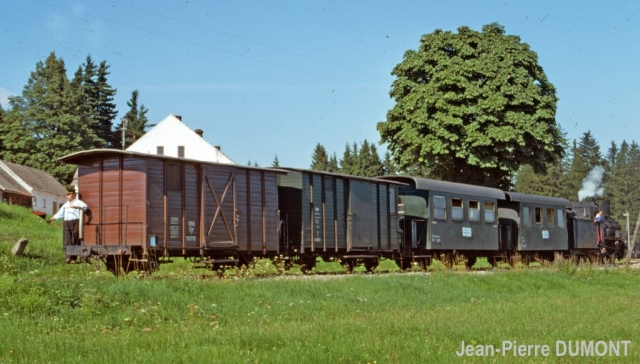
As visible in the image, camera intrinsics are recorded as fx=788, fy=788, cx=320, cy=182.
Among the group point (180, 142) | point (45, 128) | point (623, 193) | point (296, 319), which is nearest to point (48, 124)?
point (45, 128)

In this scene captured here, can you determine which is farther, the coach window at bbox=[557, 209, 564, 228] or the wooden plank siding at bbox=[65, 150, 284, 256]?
the coach window at bbox=[557, 209, 564, 228]

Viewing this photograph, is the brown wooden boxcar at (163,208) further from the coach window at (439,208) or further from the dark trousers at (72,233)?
the coach window at (439,208)

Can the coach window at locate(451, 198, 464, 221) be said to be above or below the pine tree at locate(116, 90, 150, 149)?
below

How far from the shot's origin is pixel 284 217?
2261 cm

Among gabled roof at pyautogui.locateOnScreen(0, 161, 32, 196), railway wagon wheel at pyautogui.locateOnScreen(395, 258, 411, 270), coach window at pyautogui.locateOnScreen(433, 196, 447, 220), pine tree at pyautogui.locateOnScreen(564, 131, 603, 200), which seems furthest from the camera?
pine tree at pyautogui.locateOnScreen(564, 131, 603, 200)

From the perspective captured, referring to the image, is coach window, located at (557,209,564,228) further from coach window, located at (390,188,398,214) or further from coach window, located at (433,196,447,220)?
coach window, located at (390,188,398,214)

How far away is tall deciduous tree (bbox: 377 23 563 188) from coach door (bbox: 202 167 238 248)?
22870 mm

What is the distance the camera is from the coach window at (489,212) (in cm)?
2950

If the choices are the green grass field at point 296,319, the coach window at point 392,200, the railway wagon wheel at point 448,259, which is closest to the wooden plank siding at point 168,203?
the green grass field at point 296,319

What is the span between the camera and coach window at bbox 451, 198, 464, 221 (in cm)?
2770

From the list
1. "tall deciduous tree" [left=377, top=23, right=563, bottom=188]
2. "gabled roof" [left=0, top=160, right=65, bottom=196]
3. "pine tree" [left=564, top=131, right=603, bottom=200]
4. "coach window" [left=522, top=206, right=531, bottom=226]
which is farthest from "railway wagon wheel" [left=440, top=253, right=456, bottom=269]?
"pine tree" [left=564, top=131, right=603, bottom=200]

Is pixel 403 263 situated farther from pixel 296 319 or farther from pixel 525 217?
pixel 296 319

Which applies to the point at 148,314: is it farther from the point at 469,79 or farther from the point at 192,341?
the point at 469,79

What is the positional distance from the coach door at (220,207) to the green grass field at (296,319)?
126 inches
